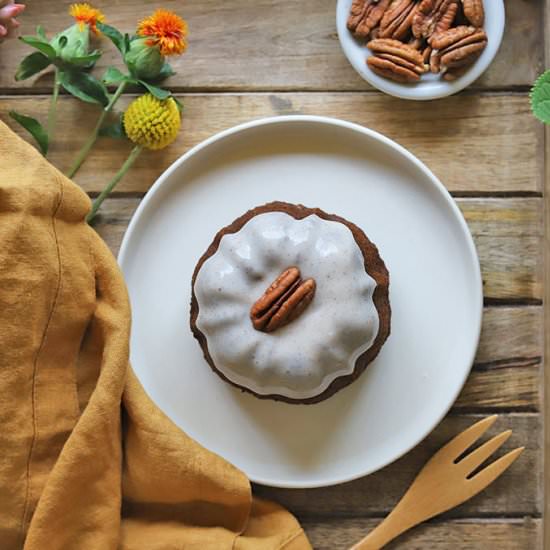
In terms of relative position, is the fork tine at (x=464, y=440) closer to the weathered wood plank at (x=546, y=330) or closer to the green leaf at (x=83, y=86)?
the weathered wood plank at (x=546, y=330)

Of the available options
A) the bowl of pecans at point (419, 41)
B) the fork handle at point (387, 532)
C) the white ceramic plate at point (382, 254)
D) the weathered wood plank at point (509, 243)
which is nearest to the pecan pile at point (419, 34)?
the bowl of pecans at point (419, 41)

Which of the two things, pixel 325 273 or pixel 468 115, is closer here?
pixel 325 273

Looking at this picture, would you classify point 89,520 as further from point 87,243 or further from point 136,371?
point 87,243

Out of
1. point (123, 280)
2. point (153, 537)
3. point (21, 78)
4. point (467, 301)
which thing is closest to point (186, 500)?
point (153, 537)

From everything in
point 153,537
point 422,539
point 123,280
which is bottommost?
point 422,539

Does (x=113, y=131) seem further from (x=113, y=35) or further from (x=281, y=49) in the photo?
(x=281, y=49)

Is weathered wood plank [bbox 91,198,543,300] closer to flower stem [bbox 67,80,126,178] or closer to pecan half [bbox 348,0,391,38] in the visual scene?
pecan half [bbox 348,0,391,38]

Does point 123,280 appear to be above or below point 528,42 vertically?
below
